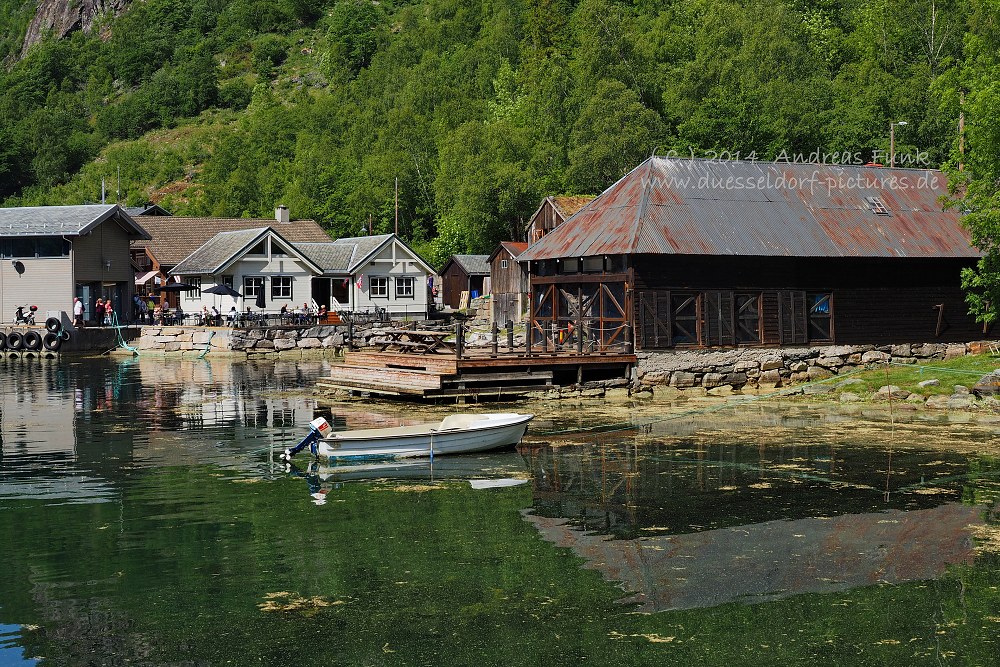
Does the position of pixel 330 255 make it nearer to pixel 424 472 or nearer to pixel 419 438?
pixel 419 438

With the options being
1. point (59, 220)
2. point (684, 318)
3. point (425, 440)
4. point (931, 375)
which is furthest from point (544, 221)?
point (425, 440)

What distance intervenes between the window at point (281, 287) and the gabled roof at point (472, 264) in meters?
17.9

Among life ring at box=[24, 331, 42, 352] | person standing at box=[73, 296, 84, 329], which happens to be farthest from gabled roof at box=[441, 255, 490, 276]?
life ring at box=[24, 331, 42, 352]

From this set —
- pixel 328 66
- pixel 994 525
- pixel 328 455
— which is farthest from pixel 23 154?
pixel 994 525

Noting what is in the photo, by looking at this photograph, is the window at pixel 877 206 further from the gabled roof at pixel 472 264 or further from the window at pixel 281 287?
the gabled roof at pixel 472 264

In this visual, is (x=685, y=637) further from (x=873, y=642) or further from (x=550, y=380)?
(x=550, y=380)

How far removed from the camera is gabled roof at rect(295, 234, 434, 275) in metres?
76.2

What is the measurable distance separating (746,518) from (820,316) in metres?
24.0

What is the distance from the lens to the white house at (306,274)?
239 feet

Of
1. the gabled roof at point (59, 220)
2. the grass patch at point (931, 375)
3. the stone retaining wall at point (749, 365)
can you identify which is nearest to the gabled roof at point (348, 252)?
the gabled roof at point (59, 220)

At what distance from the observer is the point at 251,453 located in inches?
1085

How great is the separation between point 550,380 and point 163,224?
6013 centimetres

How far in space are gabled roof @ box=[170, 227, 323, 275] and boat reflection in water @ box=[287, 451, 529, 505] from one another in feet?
158

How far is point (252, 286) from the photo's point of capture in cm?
7325
